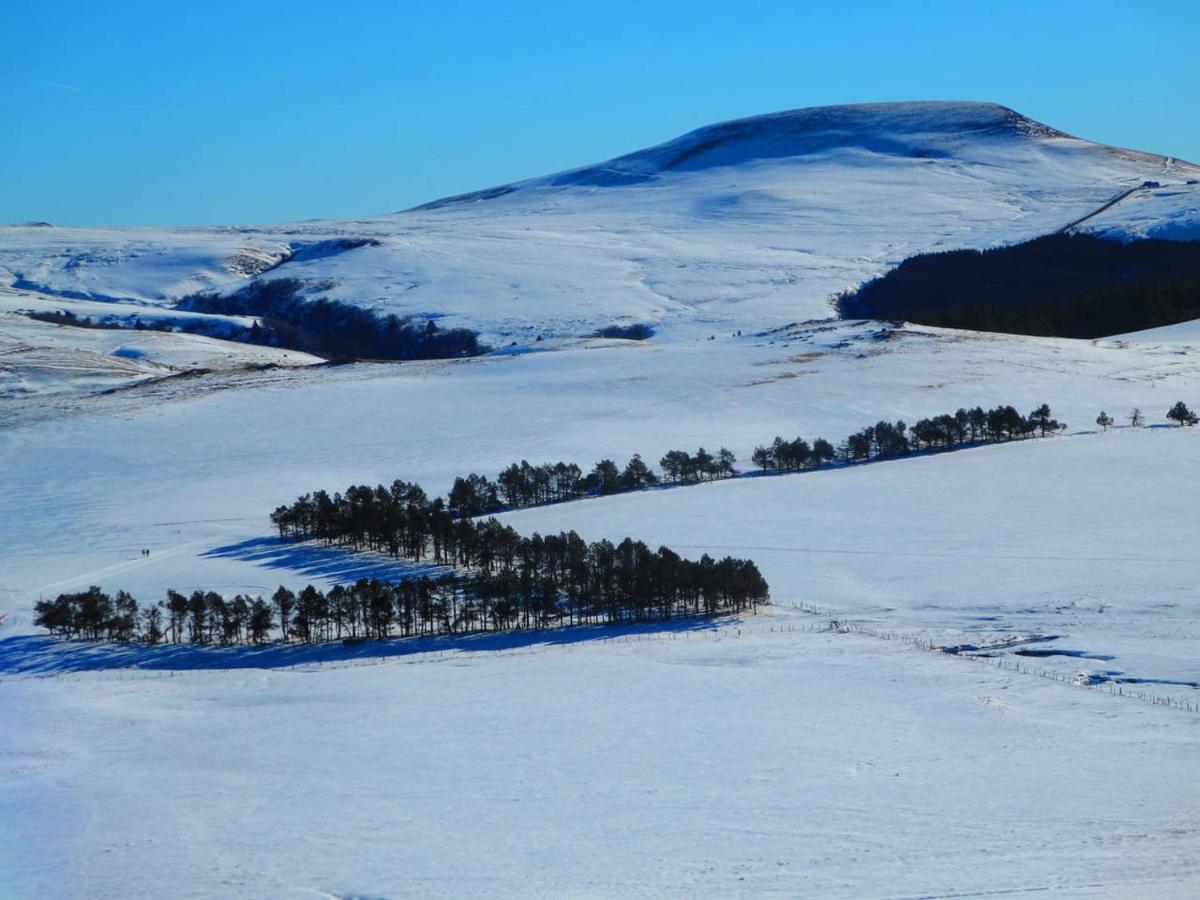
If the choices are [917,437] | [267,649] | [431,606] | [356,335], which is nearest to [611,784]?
[431,606]

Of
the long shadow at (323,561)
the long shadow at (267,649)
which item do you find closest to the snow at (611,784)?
the long shadow at (267,649)

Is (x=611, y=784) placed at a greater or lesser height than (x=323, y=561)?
lesser

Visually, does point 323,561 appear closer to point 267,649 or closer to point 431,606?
point 267,649

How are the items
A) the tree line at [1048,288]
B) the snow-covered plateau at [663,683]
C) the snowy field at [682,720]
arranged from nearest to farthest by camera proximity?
1. the snowy field at [682,720]
2. the snow-covered plateau at [663,683]
3. the tree line at [1048,288]

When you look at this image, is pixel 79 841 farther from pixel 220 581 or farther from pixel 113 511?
pixel 113 511

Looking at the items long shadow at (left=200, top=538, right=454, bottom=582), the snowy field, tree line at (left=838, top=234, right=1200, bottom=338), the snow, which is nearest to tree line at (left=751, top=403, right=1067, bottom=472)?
the snowy field

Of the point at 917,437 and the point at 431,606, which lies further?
the point at 917,437

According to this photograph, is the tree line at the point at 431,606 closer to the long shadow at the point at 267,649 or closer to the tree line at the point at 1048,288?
the long shadow at the point at 267,649
